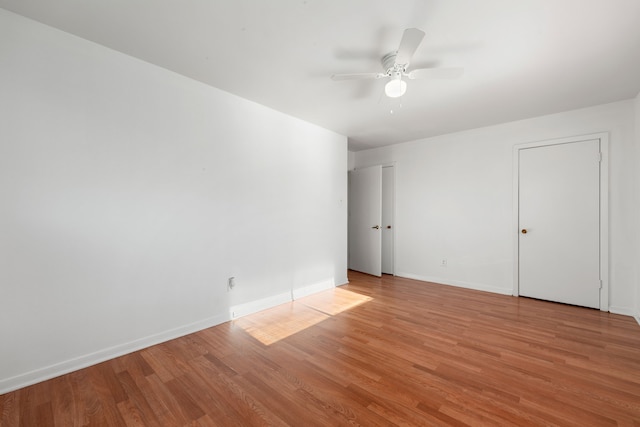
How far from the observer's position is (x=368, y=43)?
212 centimetres

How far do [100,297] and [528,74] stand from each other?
438cm

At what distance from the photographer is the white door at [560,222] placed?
347 centimetres

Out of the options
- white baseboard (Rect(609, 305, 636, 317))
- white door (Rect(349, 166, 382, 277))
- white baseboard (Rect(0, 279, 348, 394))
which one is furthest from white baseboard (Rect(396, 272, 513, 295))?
white baseboard (Rect(0, 279, 348, 394))

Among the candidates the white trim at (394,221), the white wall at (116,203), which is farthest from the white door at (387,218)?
the white wall at (116,203)

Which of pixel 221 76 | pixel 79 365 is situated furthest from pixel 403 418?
pixel 221 76

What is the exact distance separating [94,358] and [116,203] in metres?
1.28

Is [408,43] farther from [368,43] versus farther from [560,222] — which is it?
[560,222]

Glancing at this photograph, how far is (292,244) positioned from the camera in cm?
384

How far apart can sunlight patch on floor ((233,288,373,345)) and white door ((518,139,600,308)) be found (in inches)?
98.2

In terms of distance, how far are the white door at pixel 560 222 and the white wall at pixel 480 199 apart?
15 centimetres

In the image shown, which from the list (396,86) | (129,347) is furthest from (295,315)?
(396,86)

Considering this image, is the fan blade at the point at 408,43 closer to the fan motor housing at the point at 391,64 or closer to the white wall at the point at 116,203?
the fan motor housing at the point at 391,64

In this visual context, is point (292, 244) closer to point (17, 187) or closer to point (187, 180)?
point (187, 180)

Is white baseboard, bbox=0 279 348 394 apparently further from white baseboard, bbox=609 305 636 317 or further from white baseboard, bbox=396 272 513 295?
white baseboard, bbox=609 305 636 317
